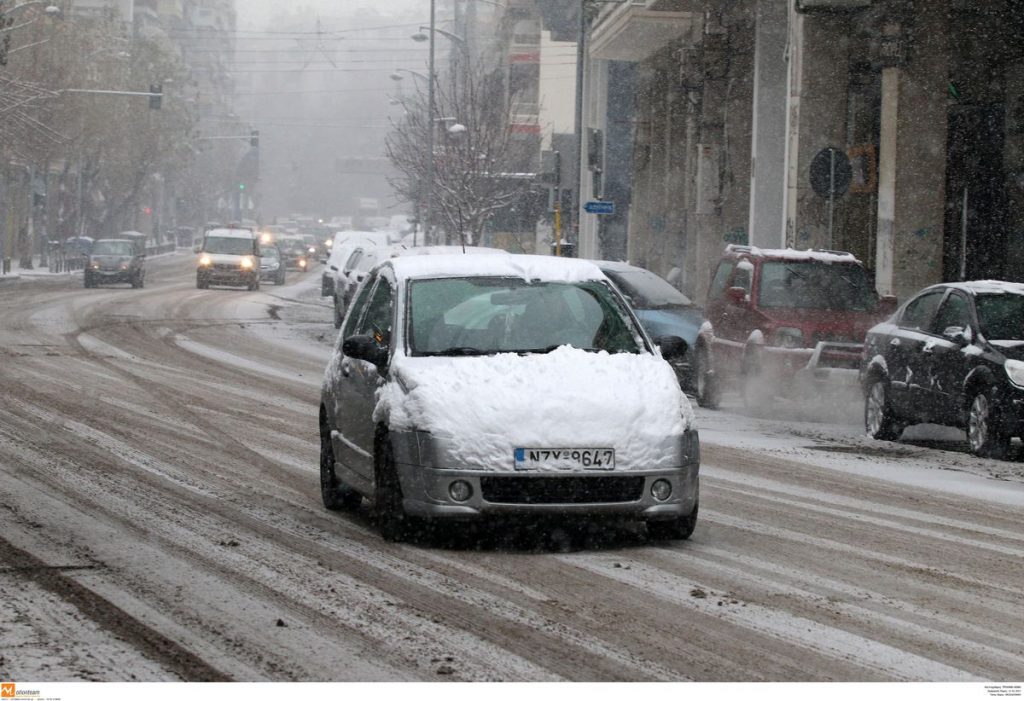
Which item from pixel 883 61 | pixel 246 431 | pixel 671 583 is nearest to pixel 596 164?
pixel 883 61

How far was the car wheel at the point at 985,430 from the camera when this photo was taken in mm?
15609

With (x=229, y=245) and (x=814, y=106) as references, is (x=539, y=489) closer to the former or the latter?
(x=814, y=106)

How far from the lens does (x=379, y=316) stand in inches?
437

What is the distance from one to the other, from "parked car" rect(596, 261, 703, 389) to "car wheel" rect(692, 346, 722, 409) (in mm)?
294

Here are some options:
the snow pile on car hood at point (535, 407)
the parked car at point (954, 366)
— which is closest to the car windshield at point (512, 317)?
the snow pile on car hood at point (535, 407)

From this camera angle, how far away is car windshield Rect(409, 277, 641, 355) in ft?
33.7

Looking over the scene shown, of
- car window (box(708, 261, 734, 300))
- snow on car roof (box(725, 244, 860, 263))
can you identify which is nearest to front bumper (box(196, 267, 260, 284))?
car window (box(708, 261, 734, 300))

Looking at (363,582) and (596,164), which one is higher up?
(596,164)

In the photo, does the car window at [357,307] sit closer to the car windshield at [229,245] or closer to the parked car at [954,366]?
the parked car at [954,366]

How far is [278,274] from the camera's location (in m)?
67.9

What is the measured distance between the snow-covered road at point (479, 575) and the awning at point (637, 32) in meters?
26.3

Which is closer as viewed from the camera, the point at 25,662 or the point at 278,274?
the point at 25,662
